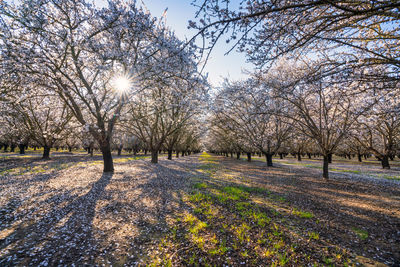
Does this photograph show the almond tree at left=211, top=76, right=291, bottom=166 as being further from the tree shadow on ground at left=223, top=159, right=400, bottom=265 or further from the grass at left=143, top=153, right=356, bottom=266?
the grass at left=143, top=153, right=356, bottom=266

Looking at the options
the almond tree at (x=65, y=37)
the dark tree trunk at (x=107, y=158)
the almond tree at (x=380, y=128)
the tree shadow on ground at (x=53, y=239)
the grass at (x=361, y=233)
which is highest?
the almond tree at (x=65, y=37)

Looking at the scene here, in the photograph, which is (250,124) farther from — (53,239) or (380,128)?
(53,239)

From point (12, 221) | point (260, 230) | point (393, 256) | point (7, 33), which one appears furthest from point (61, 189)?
point (393, 256)

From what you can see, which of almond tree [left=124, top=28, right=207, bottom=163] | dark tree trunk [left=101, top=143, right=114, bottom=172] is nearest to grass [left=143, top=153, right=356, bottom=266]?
almond tree [left=124, top=28, right=207, bottom=163]

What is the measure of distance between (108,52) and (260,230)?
13.1 meters

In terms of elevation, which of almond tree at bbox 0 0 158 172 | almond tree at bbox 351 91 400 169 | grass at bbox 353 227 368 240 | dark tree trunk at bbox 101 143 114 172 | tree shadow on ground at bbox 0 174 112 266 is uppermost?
almond tree at bbox 0 0 158 172

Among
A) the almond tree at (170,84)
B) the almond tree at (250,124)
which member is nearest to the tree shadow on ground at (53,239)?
the almond tree at (170,84)

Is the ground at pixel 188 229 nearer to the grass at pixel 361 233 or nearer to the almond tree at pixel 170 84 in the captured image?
the grass at pixel 361 233

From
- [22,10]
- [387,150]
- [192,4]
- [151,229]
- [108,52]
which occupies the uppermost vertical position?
[22,10]

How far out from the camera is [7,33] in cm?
1005

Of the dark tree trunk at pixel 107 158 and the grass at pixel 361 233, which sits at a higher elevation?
the dark tree trunk at pixel 107 158

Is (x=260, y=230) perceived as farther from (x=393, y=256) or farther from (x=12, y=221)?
(x=12, y=221)

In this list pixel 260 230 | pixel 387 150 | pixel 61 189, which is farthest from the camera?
pixel 387 150

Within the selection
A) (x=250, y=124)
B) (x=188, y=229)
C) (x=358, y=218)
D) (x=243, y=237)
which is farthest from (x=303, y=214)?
(x=250, y=124)
